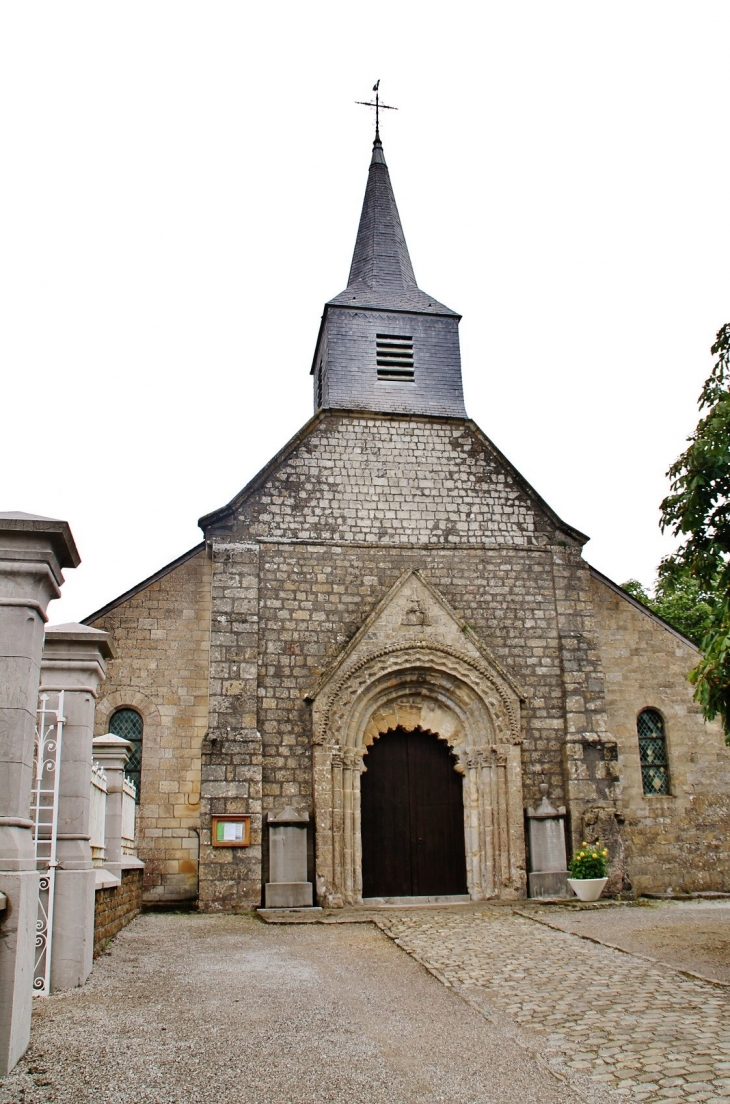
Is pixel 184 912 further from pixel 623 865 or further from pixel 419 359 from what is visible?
pixel 419 359

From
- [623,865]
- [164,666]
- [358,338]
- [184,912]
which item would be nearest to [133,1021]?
[184,912]

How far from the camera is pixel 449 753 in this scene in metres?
14.1

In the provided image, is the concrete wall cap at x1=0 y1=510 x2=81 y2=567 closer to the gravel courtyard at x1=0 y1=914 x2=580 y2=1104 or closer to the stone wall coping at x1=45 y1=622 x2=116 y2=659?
the stone wall coping at x1=45 y1=622 x2=116 y2=659

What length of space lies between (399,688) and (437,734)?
0.93m

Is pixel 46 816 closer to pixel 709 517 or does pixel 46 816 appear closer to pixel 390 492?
pixel 709 517

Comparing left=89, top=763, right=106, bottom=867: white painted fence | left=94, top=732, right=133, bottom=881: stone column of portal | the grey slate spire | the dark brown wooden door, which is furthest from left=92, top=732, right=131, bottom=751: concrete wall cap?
the grey slate spire

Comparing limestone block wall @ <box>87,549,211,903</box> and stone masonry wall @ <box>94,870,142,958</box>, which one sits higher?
limestone block wall @ <box>87,549,211,903</box>

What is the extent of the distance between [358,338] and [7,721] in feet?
40.0

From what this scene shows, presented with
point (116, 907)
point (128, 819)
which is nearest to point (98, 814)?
point (116, 907)

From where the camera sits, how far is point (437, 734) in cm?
1401

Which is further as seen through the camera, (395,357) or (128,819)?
(395,357)

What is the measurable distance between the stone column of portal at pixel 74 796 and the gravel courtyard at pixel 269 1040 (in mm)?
294

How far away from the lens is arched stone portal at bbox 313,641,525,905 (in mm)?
12953

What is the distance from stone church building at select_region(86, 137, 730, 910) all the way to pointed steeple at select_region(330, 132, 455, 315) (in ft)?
6.83
